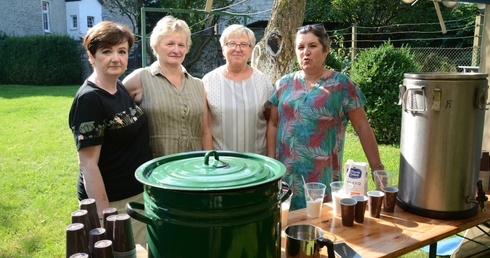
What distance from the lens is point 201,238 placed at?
1.21 meters

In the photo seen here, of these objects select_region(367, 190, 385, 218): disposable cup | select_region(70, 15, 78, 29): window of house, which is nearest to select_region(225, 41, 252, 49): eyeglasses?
select_region(367, 190, 385, 218): disposable cup

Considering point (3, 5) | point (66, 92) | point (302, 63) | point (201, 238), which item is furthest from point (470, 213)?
point (3, 5)

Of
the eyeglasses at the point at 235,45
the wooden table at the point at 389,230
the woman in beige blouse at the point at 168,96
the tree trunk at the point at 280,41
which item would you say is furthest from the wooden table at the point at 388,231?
the tree trunk at the point at 280,41

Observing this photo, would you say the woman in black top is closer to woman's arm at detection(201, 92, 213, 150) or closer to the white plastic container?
woman's arm at detection(201, 92, 213, 150)

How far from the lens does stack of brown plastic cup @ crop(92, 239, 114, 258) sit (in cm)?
130

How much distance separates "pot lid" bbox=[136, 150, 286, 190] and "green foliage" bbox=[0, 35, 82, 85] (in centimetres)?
2054

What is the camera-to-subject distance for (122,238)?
1.44m

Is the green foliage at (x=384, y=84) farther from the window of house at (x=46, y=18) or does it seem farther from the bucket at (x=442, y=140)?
the window of house at (x=46, y=18)

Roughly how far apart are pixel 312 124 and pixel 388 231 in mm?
940

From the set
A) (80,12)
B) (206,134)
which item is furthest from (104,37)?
(80,12)

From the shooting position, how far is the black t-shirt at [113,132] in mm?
2105

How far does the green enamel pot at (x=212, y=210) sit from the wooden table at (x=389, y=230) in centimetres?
47

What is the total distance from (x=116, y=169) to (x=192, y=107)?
614mm

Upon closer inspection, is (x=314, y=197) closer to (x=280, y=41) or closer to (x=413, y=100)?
(x=413, y=100)
